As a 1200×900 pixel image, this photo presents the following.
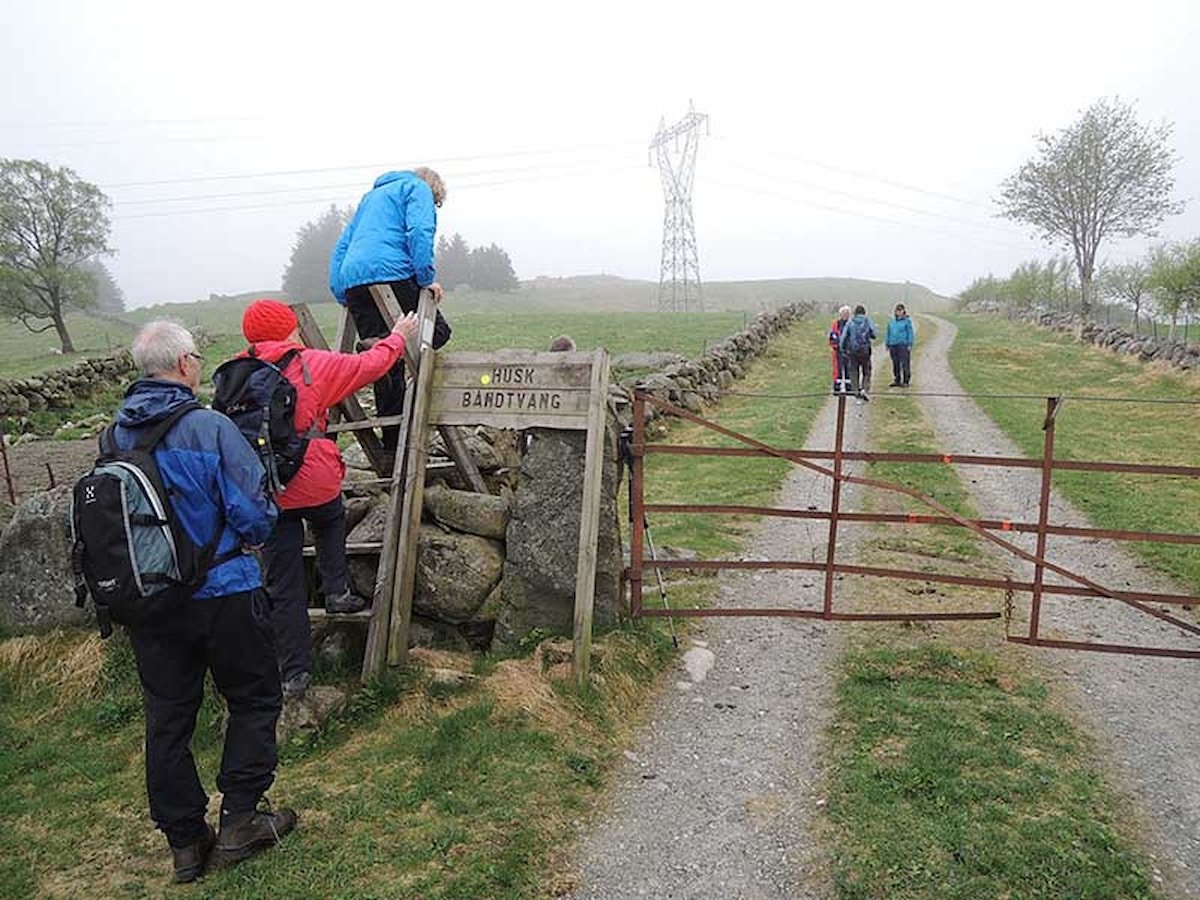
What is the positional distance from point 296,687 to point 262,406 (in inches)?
76.1

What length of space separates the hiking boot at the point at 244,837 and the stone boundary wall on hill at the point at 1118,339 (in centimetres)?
2348

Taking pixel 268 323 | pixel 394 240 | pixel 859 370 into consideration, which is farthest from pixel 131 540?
pixel 859 370

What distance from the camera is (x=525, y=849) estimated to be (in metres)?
3.82

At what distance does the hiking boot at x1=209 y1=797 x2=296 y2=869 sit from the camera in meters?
3.65

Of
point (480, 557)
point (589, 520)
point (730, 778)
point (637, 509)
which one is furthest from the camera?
point (637, 509)

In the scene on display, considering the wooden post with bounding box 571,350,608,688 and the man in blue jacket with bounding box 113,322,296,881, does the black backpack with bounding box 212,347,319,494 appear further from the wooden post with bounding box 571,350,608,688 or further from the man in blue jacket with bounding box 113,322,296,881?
the wooden post with bounding box 571,350,608,688

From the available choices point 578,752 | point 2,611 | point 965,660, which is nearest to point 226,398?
point 578,752

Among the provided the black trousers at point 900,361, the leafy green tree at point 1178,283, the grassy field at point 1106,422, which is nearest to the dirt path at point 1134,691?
the grassy field at point 1106,422

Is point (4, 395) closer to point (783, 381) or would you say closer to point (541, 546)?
point (541, 546)

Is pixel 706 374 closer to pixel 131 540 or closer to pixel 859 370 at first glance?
pixel 859 370

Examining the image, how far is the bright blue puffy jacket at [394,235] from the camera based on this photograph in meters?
5.44

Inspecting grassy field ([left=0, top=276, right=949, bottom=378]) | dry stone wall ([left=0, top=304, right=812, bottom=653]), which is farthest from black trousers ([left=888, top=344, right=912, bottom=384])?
dry stone wall ([left=0, top=304, right=812, bottom=653])

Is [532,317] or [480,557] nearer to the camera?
[480,557]

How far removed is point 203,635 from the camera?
136 inches
